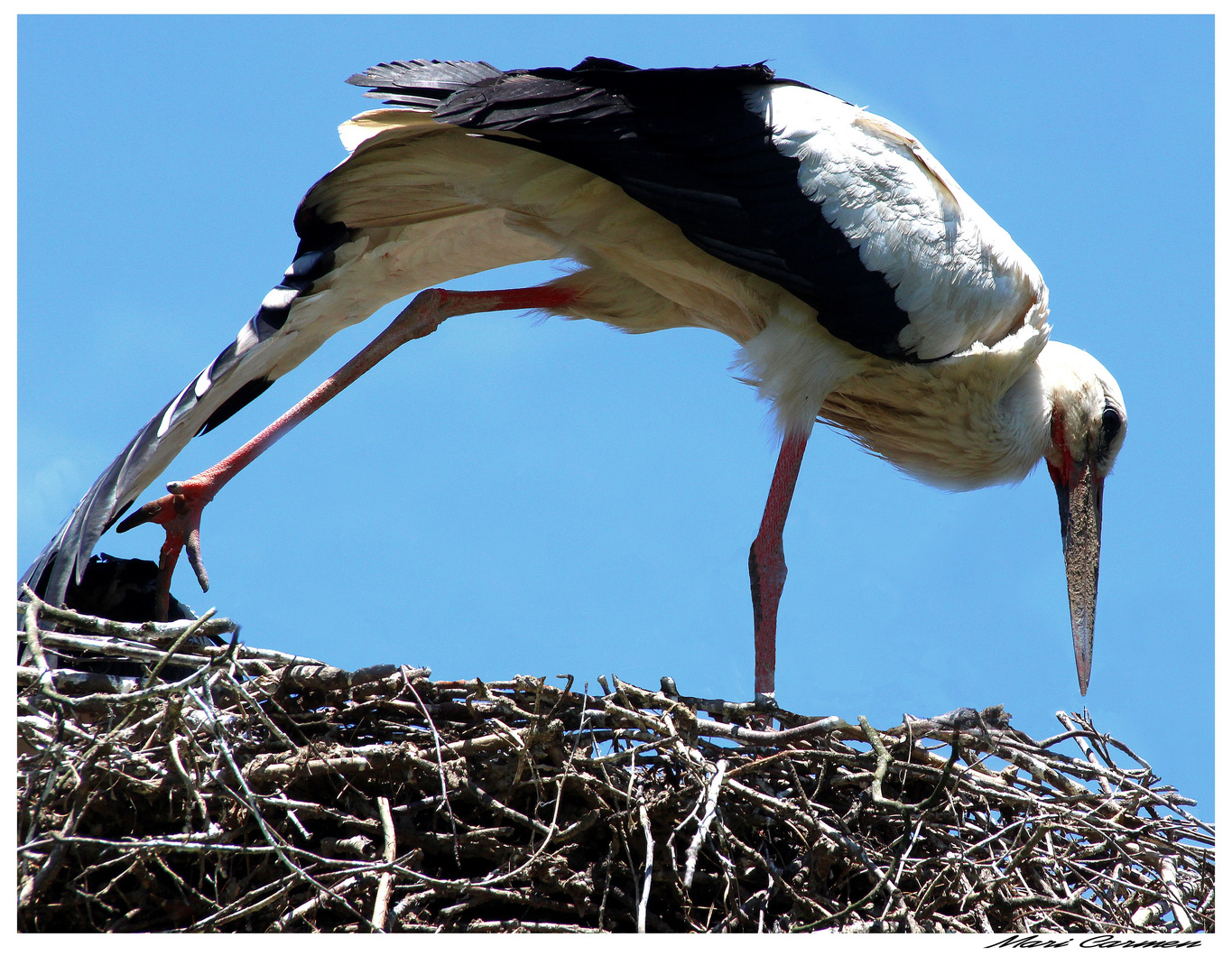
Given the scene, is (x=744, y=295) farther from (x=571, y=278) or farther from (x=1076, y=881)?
(x=1076, y=881)

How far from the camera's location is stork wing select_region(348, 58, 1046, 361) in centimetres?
363

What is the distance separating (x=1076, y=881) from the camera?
347 cm

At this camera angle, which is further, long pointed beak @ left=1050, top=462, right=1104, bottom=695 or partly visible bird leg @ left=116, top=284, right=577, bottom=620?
long pointed beak @ left=1050, top=462, right=1104, bottom=695

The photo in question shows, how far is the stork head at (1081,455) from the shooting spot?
469 centimetres

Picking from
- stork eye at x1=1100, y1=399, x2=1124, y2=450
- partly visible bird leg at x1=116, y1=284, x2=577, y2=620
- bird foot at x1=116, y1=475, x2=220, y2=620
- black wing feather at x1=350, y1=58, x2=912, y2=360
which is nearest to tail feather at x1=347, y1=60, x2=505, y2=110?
black wing feather at x1=350, y1=58, x2=912, y2=360

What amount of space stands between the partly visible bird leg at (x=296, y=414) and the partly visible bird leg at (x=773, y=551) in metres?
1.08

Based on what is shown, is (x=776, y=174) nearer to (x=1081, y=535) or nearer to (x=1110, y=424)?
(x=1110, y=424)

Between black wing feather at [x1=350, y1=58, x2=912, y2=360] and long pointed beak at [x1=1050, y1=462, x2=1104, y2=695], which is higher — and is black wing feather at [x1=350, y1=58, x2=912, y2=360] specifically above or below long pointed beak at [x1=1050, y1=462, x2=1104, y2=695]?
above

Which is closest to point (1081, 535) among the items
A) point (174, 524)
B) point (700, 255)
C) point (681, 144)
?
point (700, 255)

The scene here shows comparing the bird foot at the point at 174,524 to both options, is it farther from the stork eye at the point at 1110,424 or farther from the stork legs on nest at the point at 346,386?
the stork eye at the point at 1110,424

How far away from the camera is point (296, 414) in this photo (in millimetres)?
4238

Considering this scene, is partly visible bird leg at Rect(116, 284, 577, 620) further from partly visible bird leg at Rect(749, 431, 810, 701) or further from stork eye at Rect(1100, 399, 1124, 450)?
stork eye at Rect(1100, 399, 1124, 450)

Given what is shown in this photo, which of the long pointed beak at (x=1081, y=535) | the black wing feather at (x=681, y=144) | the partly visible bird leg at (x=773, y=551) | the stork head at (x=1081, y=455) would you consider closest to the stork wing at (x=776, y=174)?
the black wing feather at (x=681, y=144)
